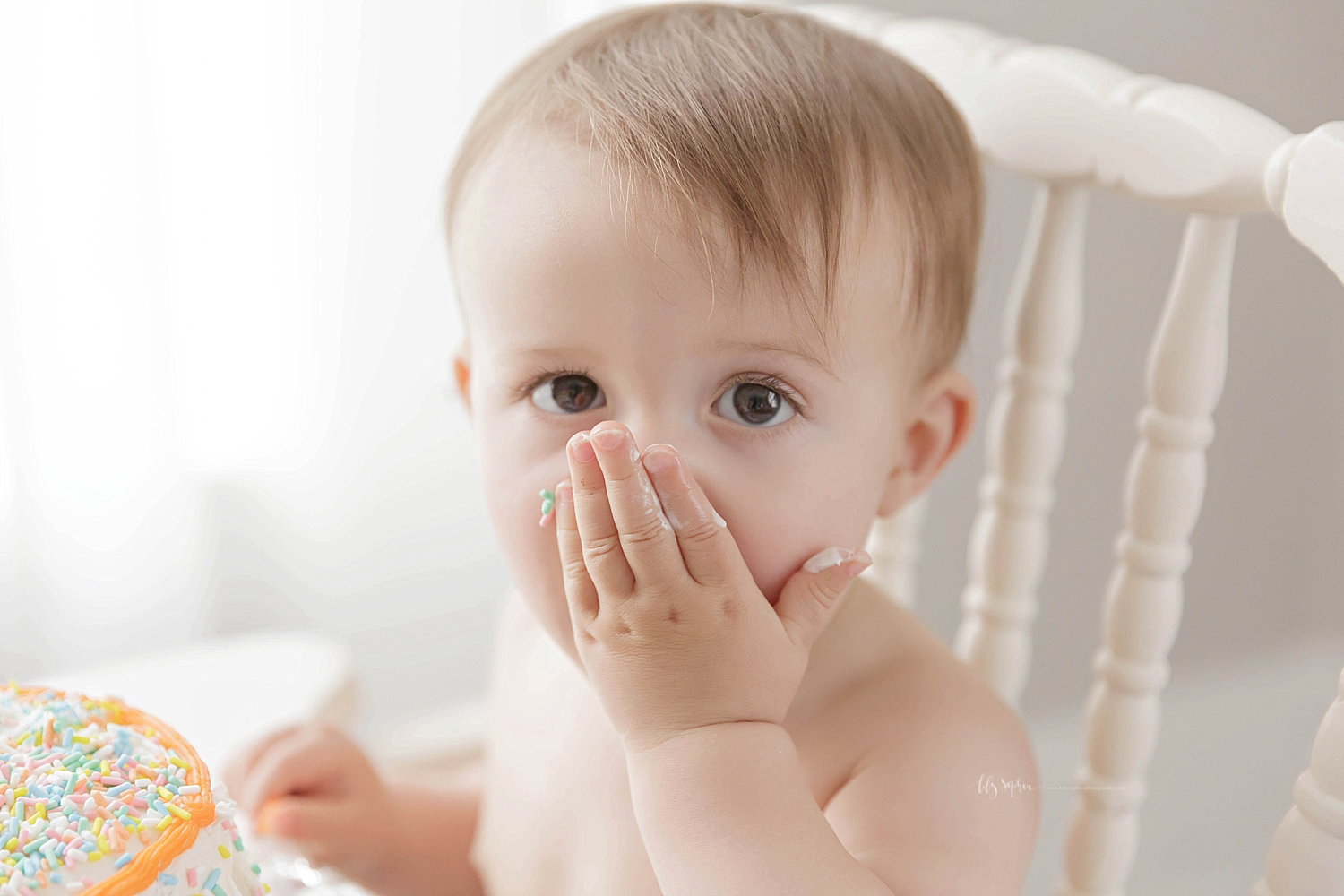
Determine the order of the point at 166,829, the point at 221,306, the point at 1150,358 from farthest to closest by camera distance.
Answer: the point at 221,306, the point at 1150,358, the point at 166,829

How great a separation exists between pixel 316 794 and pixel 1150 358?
60 cm

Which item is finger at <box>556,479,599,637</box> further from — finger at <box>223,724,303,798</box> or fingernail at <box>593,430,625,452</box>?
finger at <box>223,724,303,798</box>

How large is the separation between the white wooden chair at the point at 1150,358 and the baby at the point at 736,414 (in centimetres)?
6

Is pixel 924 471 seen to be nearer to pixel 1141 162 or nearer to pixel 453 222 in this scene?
pixel 1141 162

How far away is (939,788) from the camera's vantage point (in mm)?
603

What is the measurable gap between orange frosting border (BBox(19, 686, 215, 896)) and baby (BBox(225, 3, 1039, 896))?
0.19m

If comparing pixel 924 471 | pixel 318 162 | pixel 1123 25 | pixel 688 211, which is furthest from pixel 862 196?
pixel 318 162

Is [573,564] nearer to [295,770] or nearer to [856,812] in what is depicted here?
[856,812]

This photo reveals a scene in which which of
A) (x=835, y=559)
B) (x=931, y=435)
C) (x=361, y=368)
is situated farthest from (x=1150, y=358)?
(x=361, y=368)

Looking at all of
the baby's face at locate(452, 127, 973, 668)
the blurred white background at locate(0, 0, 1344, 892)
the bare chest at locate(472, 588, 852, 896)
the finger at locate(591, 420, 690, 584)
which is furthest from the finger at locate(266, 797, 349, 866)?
the blurred white background at locate(0, 0, 1344, 892)

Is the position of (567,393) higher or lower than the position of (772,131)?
lower

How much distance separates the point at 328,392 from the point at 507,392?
0.91 meters

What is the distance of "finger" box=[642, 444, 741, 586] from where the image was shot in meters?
0.54

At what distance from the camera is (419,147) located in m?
1.42
